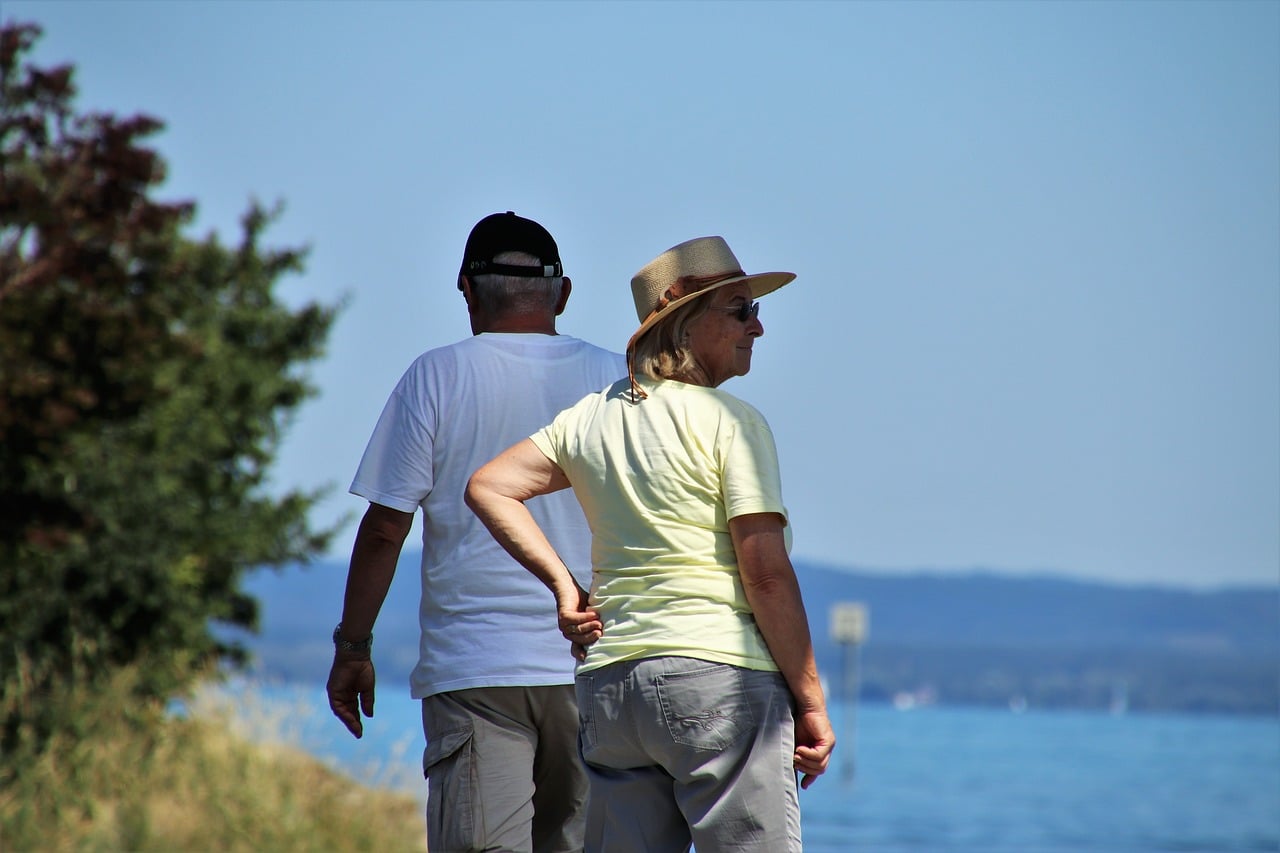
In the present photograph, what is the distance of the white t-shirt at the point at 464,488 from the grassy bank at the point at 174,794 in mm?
5282

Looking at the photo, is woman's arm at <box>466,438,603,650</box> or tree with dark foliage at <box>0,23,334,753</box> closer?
woman's arm at <box>466,438,603,650</box>

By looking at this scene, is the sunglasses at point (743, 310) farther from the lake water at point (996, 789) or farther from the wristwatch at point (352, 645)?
the lake water at point (996, 789)

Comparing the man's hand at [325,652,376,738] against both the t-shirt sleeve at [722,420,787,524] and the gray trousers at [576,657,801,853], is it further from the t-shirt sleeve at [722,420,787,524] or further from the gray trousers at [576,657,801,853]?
the t-shirt sleeve at [722,420,787,524]

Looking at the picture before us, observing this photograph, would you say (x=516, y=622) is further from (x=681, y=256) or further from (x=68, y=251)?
(x=68, y=251)

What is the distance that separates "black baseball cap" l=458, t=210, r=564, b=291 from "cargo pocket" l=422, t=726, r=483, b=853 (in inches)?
41.2

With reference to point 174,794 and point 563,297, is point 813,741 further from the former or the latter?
point 174,794

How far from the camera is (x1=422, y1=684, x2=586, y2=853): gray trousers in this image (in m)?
3.28

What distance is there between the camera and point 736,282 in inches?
115

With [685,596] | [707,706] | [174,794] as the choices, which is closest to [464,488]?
[685,596]

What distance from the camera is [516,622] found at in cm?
332

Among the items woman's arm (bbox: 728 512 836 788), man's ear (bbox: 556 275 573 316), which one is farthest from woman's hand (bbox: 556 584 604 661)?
man's ear (bbox: 556 275 573 316)

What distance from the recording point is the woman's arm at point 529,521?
2816 mm

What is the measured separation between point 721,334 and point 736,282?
0.33 feet

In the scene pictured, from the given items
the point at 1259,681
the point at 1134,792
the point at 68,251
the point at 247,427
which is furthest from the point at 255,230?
the point at 1259,681
